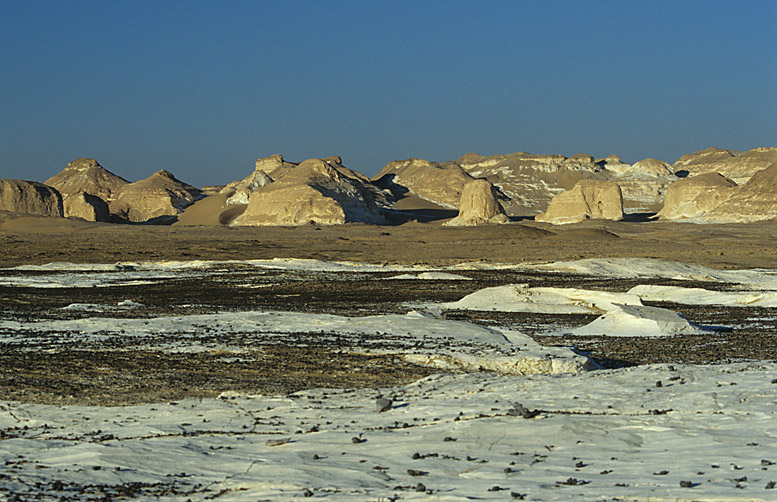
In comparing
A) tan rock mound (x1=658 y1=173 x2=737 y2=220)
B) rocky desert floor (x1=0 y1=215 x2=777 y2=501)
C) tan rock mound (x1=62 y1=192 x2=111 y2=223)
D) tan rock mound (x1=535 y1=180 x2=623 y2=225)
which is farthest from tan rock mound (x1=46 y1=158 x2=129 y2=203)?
rocky desert floor (x1=0 y1=215 x2=777 y2=501)

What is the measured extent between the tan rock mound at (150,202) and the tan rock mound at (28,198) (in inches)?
879

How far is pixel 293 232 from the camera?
8800cm

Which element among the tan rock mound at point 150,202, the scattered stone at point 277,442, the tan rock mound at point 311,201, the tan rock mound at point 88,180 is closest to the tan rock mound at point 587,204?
the tan rock mound at point 311,201

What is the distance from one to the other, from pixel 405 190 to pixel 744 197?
76.6m

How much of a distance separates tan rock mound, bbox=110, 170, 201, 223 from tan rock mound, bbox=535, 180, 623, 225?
60.9m

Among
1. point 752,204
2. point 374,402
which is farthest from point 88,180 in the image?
point 374,402

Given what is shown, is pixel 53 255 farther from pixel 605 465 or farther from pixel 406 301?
pixel 605 465

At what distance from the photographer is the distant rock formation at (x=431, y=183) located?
6791 inches

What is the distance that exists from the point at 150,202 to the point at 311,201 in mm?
45372

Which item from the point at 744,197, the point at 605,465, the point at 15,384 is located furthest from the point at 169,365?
the point at 744,197

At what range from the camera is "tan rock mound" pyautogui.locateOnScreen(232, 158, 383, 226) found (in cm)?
11962

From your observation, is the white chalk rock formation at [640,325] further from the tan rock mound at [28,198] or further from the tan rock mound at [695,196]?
the tan rock mound at [695,196]

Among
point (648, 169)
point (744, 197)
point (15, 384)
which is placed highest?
point (648, 169)

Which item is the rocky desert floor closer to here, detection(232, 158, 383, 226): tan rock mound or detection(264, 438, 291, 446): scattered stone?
detection(264, 438, 291, 446): scattered stone
